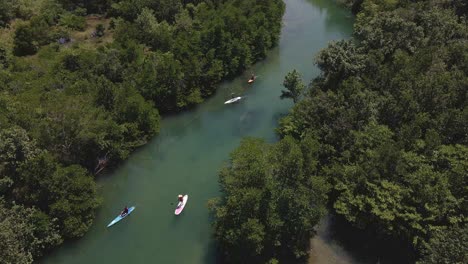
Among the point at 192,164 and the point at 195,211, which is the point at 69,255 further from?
the point at 192,164

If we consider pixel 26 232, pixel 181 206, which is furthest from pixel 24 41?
pixel 181 206

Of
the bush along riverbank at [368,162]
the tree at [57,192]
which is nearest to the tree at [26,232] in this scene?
the tree at [57,192]

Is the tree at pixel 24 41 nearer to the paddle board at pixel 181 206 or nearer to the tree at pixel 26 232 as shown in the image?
the tree at pixel 26 232

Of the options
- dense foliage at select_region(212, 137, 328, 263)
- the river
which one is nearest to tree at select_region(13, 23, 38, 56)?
the river

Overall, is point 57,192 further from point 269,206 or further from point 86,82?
point 269,206

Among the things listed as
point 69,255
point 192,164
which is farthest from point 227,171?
point 69,255

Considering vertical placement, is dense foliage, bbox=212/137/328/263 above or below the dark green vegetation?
below

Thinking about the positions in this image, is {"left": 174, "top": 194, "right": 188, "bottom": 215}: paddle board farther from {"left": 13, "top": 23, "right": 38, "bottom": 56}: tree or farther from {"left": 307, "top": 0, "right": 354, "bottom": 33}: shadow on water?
{"left": 307, "top": 0, "right": 354, "bottom": 33}: shadow on water

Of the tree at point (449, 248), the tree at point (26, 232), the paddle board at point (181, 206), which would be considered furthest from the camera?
the paddle board at point (181, 206)
